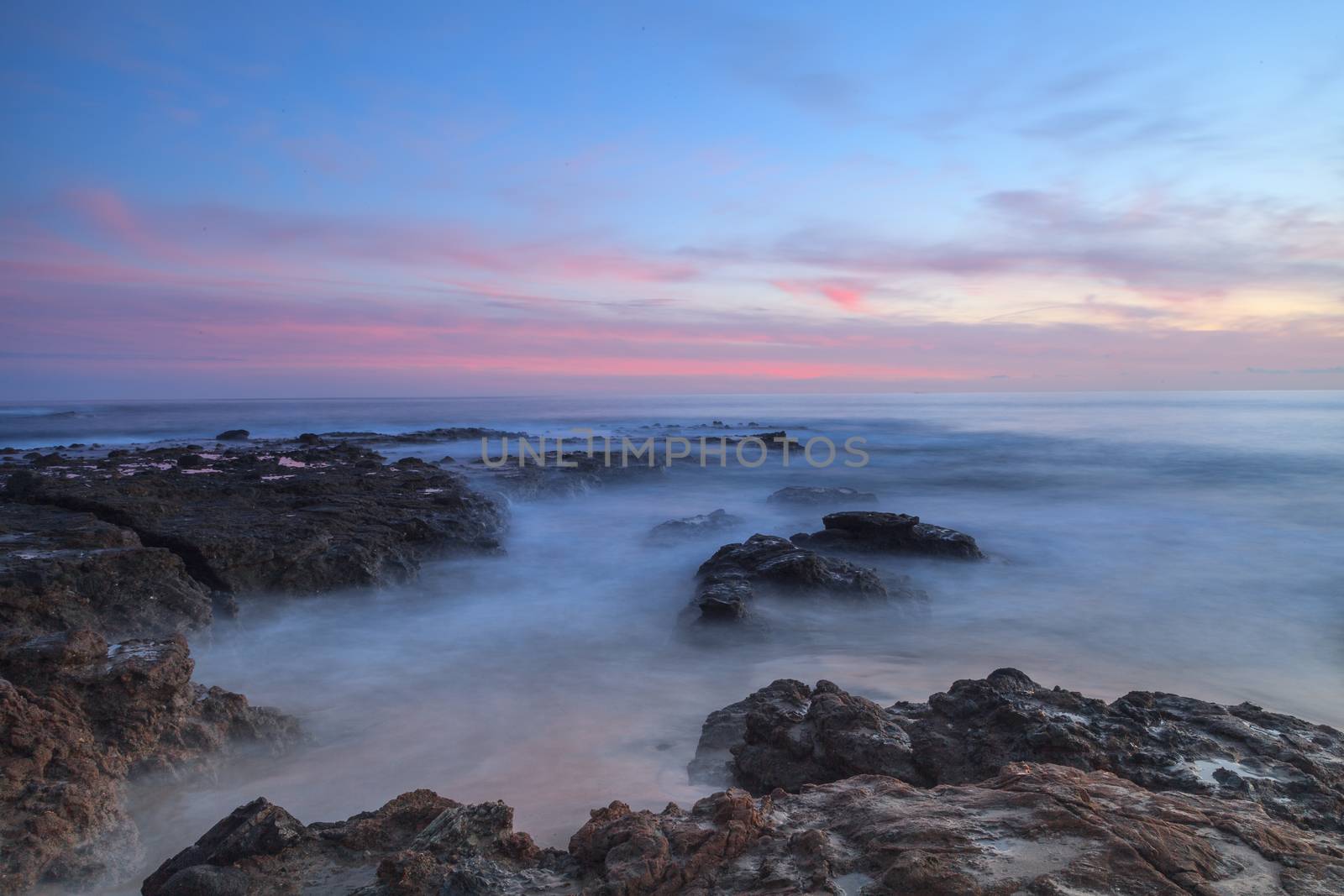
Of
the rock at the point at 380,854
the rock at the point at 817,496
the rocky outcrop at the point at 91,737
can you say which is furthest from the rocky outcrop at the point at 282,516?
the rock at the point at 817,496

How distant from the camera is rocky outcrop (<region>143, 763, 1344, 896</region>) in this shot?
7.37 feet

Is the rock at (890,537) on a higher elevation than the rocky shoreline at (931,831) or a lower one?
lower

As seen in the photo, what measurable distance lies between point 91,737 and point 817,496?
14.3m

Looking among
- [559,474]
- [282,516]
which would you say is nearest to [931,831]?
[282,516]

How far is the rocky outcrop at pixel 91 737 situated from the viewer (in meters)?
3.31

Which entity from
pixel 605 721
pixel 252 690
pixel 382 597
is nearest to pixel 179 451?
pixel 382 597

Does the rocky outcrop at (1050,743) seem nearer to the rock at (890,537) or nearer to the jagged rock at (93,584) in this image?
the jagged rock at (93,584)

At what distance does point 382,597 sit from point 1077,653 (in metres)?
8.26

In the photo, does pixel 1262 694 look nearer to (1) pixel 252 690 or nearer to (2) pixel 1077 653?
(2) pixel 1077 653

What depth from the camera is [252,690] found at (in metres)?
6.38

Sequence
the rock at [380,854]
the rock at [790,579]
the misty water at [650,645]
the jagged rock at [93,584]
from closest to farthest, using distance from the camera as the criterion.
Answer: the rock at [380,854]
the misty water at [650,645]
the jagged rock at [93,584]
the rock at [790,579]

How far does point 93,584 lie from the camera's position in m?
6.34

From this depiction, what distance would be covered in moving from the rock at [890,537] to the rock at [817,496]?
4.71 meters

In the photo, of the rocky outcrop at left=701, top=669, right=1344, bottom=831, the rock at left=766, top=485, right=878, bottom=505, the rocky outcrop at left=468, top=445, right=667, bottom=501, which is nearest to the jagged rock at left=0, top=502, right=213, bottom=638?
the rocky outcrop at left=701, top=669, right=1344, bottom=831
